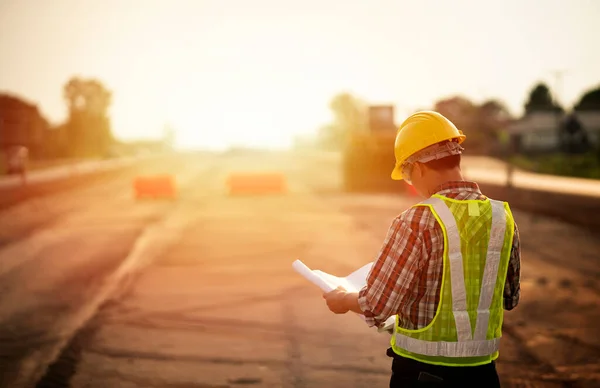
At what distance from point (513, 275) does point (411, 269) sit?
0.55 metres

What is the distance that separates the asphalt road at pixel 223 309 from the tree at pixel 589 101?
82098mm

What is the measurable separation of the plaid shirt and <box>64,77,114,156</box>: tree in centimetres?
8240

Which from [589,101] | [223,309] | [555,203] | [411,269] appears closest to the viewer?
[411,269]

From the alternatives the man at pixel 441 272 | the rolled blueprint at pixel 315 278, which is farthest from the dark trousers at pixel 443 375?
the rolled blueprint at pixel 315 278

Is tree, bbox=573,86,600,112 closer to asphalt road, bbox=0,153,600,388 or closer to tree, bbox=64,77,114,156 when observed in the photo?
tree, bbox=64,77,114,156

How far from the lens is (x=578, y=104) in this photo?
9362cm

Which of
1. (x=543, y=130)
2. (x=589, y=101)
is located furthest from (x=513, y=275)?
(x=589, y=101)

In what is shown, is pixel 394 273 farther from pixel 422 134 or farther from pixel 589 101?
→ pixel 589 101

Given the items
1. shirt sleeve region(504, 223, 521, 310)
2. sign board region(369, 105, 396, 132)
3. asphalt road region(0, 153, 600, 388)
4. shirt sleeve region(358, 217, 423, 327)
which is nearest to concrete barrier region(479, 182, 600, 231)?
asphalt road region(0, 153, 600, 388)

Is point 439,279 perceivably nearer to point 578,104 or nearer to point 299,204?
point 299,204

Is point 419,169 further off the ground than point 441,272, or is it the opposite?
point 419,169

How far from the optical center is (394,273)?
2.24 metres

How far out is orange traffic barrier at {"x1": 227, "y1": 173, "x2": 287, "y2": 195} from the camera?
2529 cm

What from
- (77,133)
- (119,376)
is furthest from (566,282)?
(77,133)
